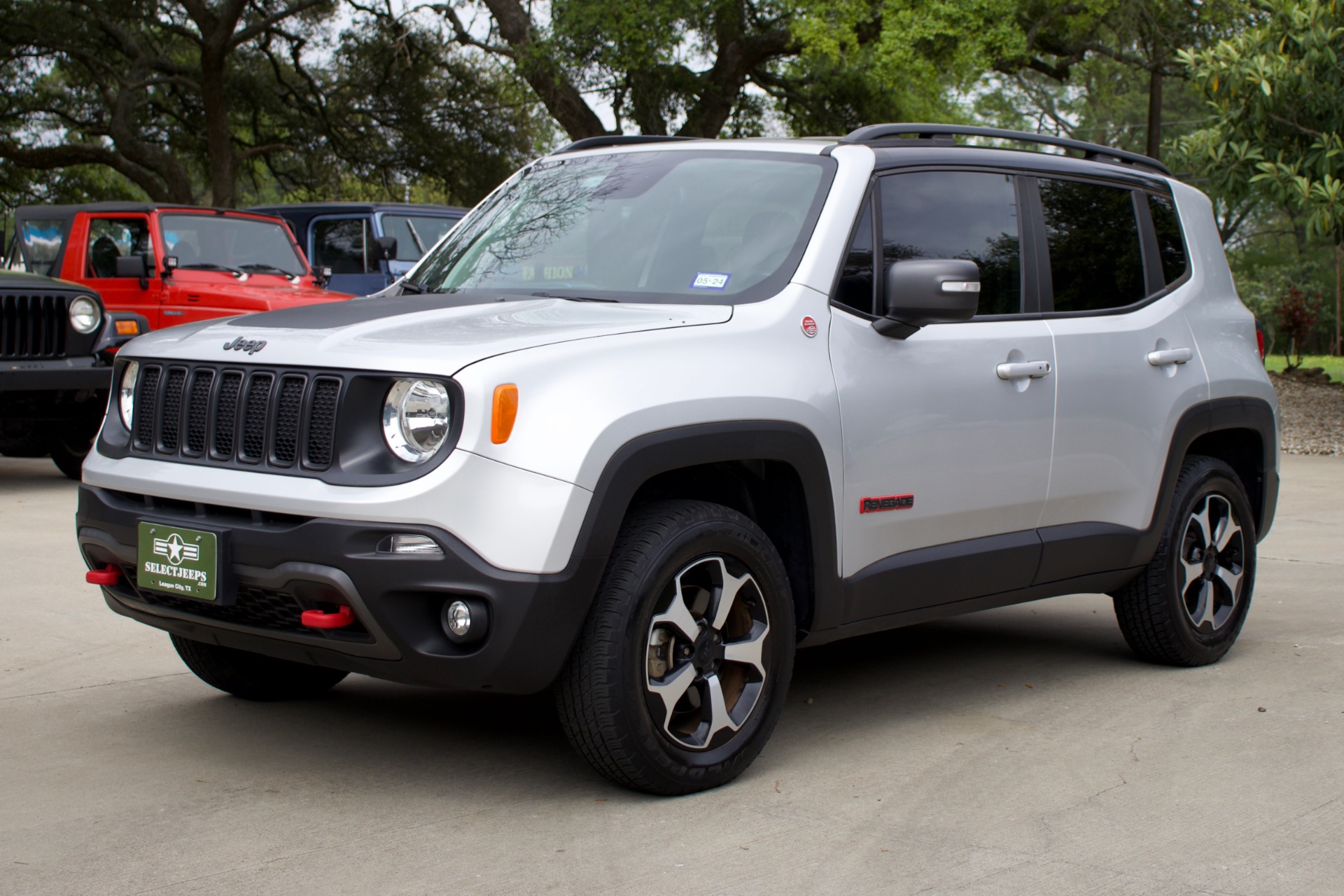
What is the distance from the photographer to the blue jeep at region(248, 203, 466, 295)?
653 inches

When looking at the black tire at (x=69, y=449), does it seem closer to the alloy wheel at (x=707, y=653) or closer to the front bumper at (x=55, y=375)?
the front bumper at (x=55, y=375)

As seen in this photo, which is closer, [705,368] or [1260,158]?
[705,368]

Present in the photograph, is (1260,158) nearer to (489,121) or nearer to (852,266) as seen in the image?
(852,266)

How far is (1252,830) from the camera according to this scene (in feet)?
12.8

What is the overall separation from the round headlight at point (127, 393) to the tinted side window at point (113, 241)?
9260 mm

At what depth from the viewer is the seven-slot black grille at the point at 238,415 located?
382 centimetres

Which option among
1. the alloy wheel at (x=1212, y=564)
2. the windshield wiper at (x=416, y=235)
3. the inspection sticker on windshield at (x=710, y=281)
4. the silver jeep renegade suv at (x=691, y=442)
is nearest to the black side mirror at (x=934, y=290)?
the silver jeep renegade suv at (x=691, y=442)

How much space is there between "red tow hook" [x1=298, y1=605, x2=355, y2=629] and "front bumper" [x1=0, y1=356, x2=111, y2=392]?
269 inches

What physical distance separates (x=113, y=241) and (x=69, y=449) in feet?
8.83

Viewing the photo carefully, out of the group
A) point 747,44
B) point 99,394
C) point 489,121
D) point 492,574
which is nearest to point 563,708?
point 492,574

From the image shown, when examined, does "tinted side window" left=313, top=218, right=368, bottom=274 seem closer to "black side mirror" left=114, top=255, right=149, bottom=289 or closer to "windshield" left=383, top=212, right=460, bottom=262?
"windshield" left=383, top=212, right=460, bottom=262

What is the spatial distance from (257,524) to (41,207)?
11046 millimetres

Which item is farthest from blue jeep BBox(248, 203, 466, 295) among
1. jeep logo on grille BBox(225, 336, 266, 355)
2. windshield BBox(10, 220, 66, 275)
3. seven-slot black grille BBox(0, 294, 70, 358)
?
jeep logo on grille BBox(225, 336, 266, 355)

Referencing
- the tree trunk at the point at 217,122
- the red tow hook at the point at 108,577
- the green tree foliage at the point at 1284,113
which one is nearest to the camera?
the red tow hook at the point at 108,577
